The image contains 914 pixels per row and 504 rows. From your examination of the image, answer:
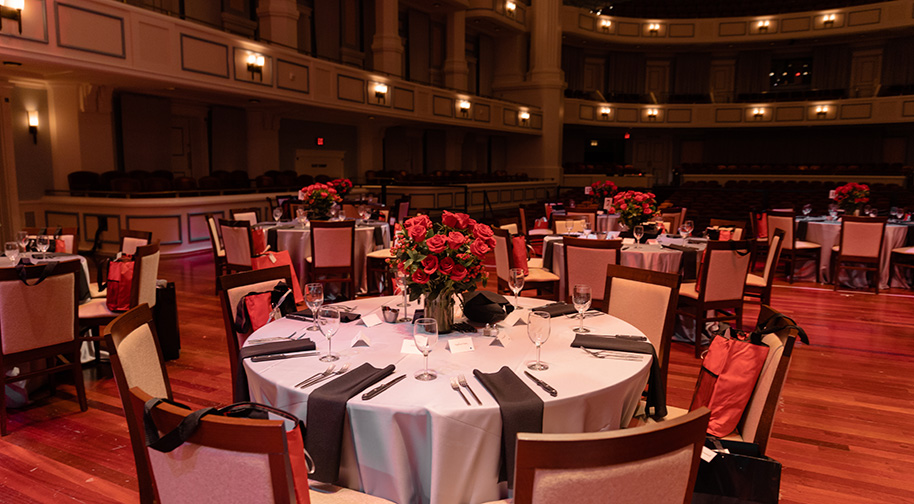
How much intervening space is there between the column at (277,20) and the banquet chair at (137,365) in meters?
9.00

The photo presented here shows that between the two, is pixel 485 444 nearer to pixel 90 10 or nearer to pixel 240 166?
pixel 90 10

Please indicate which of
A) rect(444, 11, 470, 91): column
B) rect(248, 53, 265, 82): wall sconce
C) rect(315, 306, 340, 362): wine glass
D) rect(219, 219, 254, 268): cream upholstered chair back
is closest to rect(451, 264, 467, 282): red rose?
rect(315, 306, 340, 362): wine glass

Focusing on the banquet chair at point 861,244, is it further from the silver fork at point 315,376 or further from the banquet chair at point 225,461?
the banquet chair at point 225,461

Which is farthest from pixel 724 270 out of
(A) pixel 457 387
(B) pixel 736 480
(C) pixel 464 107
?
(C) pixel 464 107

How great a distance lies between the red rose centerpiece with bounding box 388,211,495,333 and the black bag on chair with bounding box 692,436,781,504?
978 millimetres

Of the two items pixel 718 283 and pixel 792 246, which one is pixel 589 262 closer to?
pixel 718 283

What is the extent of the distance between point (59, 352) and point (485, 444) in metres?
2.69

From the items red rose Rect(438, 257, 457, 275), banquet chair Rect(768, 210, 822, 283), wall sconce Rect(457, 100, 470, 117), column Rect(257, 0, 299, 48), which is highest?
column Rect(257, 0, 299, 48)

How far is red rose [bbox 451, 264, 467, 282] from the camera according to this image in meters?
2.06

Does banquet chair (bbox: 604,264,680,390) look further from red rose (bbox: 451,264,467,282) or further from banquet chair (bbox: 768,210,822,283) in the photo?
banquet chair (bbox: 768,210,822,283)

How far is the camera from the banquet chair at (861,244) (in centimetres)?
598

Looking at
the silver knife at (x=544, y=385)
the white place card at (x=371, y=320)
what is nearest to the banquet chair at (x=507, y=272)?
the white place card at (x=371, y=320)

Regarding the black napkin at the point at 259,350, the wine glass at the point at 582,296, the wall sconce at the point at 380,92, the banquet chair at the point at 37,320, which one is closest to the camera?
the black napkin at the point at 259,350

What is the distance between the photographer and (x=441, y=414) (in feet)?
4.92
